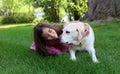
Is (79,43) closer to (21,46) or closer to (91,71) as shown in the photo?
(91,71)

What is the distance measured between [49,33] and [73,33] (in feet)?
2.79

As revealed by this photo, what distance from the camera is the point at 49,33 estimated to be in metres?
5.16

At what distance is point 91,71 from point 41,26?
1.52 metres

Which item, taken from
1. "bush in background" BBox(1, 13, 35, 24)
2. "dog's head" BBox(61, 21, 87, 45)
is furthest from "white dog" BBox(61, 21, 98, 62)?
"bush in background" BBox(1, 13, 35, 24)

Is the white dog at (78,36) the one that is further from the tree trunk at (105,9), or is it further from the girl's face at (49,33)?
the tree trunk at (105,9)

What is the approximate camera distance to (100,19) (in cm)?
1136

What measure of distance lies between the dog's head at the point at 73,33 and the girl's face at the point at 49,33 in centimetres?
69

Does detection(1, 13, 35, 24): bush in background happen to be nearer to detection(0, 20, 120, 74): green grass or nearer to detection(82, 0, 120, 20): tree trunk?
detection(82, 0, 120, 20): tree trunk

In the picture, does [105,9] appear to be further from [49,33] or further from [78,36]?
[78,36]

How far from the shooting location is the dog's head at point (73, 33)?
4.39m

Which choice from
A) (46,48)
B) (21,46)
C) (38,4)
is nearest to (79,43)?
(46,48)

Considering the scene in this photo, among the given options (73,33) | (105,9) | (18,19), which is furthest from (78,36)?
(18,19)

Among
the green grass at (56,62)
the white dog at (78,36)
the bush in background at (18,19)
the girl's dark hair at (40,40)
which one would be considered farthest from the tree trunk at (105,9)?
the bush in background at (18,19)

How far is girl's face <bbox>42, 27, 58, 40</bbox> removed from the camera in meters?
5.14
